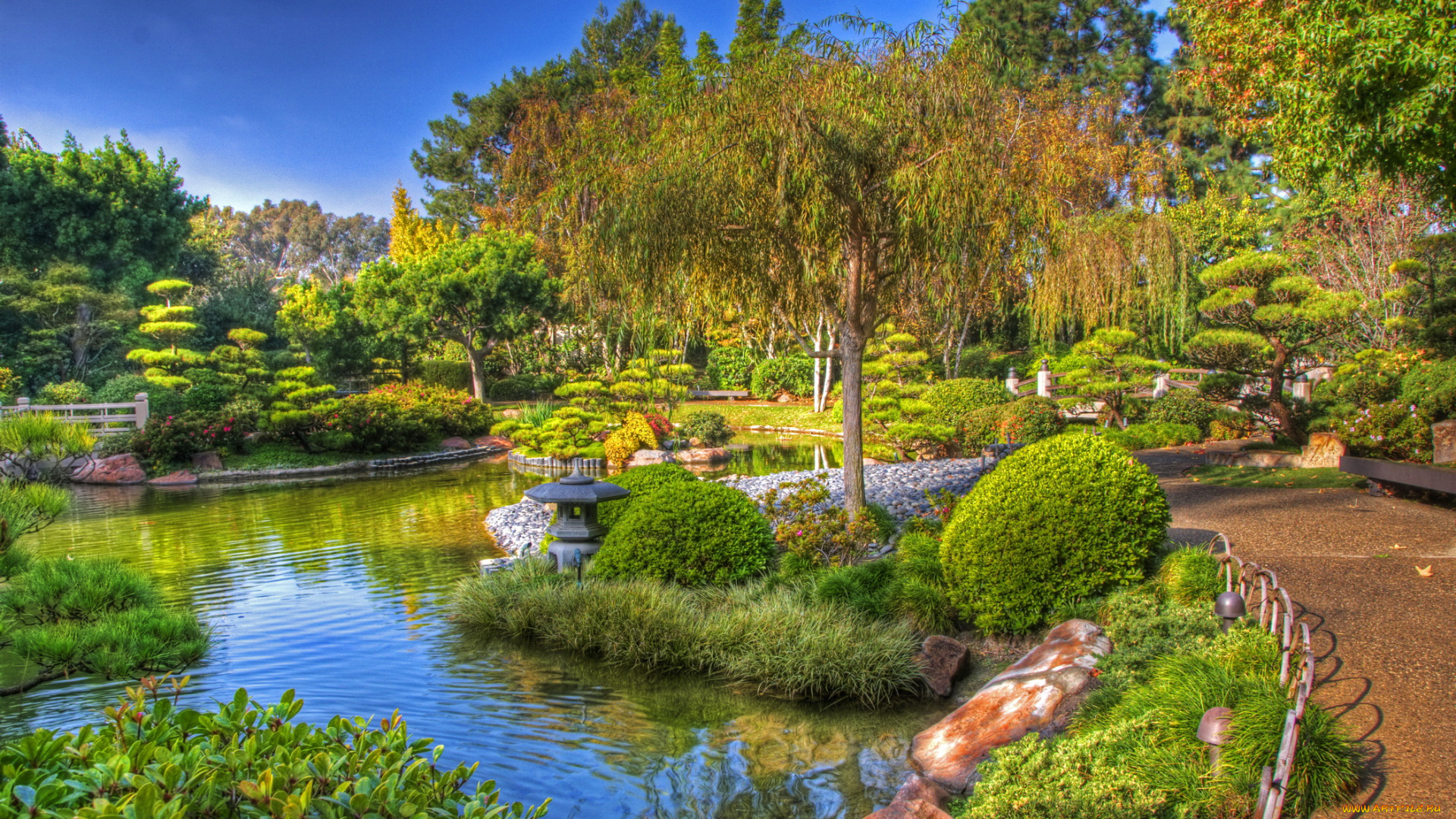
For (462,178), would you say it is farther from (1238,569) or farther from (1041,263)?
(1238,569)

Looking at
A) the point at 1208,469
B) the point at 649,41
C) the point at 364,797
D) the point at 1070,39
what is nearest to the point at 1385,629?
the point at 364,797

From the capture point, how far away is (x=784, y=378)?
96.3 feet

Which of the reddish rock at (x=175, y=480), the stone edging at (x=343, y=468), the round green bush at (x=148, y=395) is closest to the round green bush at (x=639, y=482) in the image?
the stone edging at (x=343, y=468)

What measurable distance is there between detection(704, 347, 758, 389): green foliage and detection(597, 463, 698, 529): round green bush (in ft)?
73.3

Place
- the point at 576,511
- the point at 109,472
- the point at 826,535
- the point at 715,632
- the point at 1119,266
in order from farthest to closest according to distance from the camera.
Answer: the point at 109,472, the point at 1119,266, the point at 576,511, the point at 826,535, the point at 715,632

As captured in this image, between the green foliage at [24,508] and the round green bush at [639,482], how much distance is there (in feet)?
13.4

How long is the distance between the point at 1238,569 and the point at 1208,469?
7503mm

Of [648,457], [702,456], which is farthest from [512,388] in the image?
[702,456]

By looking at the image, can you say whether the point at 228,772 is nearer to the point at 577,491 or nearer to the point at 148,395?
the point at 577,491

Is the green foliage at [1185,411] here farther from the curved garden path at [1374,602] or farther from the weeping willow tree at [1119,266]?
the curved garden path at [1374,602]

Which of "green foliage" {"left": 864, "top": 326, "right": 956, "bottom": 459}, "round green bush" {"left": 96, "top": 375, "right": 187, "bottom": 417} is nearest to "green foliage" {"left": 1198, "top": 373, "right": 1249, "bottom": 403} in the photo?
Result: "green foliage" {"left": 864, "top": 326, "right": 956, "bottom": 459}

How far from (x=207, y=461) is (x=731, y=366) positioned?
18642 mm

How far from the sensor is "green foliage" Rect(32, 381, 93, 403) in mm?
19703

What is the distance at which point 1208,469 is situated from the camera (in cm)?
1127
